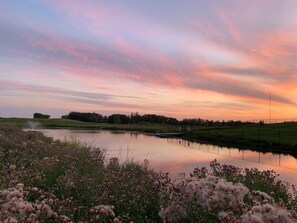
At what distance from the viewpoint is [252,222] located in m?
5.29

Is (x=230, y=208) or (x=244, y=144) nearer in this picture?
(x=230, y=208)

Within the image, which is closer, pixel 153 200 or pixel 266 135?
pixel 153 200

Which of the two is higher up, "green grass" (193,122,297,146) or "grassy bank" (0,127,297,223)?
"green grass" (193,122,297,146)

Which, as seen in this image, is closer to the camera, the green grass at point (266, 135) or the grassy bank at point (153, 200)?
the grassy bank at point (153, 200)

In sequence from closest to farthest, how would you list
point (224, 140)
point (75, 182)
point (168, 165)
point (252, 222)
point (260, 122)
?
1. point (252, 222)
2. point (75, 182)
3. point (168, 165)
4. point (224, 140)
5. point (260, 122)

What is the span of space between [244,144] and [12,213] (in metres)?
60.4

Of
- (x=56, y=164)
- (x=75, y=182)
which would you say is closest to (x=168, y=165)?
(x=56, y=164)

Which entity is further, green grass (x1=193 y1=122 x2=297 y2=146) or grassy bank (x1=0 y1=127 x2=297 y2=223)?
green grass (x1=193 y1=122 x2=297 y2=146)

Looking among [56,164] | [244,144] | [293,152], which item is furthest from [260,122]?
[56,164]

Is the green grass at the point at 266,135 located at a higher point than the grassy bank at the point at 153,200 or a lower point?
higher

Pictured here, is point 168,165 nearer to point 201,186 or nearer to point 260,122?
point 201,186

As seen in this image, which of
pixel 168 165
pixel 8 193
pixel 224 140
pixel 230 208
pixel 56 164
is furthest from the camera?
pixel 224 140

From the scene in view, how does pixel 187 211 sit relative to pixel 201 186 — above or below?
below

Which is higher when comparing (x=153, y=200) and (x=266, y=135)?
(x=266, y=135)
